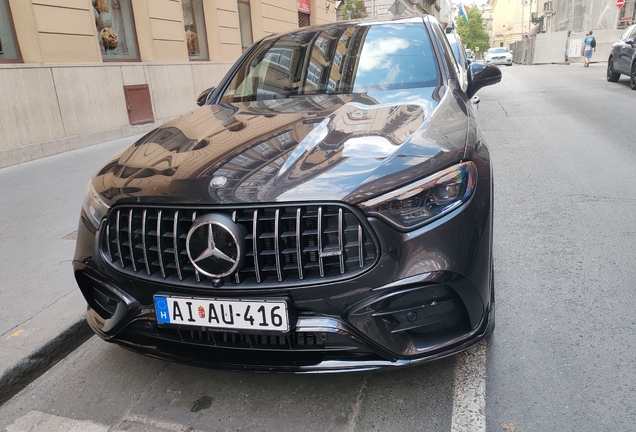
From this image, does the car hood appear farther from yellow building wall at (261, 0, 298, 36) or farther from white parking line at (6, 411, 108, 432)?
yellow building wall at (261, 0, 298, 36)

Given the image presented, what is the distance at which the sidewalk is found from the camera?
8.76 ft

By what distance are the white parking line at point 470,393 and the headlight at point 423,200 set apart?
83cm

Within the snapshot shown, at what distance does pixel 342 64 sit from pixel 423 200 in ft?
5.91

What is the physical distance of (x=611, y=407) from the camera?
202 cm

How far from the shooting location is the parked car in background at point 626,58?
13.5 m

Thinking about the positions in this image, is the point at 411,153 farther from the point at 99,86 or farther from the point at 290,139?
the point at 99,86

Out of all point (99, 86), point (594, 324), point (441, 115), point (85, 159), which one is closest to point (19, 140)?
point (85, 159)

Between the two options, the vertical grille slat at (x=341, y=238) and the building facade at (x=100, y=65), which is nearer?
the vertical grille slat at (x=341, y=238)

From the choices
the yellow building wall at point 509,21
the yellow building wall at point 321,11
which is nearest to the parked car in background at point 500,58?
the yellow building wall at point 321,11

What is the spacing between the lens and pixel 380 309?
5.98 ft

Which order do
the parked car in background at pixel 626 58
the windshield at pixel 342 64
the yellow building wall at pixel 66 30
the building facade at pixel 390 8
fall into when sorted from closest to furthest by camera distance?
1. the windshield at pixel 342 64
2. the yellow building wall at pixel 66 30
3. the parked car in background at pixel 626 58
4. the building facade at pixel 390 8

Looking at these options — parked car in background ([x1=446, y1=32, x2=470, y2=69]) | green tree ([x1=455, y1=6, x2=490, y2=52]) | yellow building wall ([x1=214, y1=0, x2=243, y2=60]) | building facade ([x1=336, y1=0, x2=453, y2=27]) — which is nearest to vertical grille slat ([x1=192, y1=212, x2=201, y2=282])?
parked car in background ([x1=446, y1=32, x2=470, y2=69])

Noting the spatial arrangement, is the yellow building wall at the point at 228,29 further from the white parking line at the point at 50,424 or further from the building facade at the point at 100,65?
the white parking line at the point at 50,424

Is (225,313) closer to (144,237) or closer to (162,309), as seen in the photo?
(162,309)
